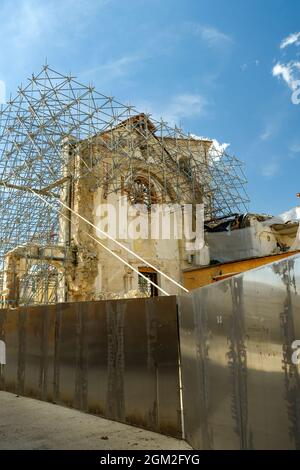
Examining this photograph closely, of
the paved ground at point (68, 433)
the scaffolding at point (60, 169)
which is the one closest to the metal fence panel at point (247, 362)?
the paved ground at point (68, 433)

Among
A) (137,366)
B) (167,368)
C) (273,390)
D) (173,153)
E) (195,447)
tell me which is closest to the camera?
(273,390)

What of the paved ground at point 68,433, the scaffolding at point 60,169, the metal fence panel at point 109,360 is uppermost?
the scaffolding at point 60,169

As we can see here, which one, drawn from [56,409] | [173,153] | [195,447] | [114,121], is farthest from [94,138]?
[195,447]

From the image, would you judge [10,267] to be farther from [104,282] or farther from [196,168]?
[196,168]

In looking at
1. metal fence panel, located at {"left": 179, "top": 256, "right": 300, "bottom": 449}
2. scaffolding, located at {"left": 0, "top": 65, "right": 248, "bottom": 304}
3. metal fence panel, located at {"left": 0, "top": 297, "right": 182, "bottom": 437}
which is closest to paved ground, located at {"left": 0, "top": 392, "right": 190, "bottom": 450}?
metal fence panel, located at {"left": 0, "top": 297, "right": 182, "bottom": 437}

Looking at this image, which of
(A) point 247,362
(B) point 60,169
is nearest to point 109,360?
(A) point 247,362

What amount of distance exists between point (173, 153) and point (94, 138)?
512 centimetres

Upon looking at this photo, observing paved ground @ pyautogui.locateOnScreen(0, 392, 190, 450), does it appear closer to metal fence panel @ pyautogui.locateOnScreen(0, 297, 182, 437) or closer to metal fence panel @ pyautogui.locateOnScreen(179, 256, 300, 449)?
metal fence panel @ pyautogui.locateOnScreen(0, 297, 182, 437)

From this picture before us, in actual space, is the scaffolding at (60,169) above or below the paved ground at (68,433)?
above

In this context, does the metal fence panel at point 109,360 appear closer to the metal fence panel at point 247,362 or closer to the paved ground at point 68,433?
the paved ground at point 68,433

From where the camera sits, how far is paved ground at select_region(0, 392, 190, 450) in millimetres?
4070

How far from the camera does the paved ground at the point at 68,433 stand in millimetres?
4070

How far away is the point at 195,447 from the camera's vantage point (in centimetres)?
373

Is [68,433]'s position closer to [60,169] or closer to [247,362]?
[247,362]
